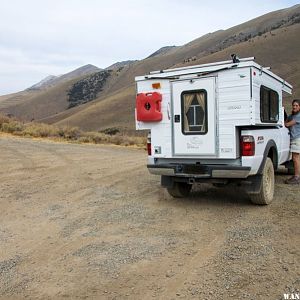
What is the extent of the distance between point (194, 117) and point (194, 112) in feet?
0.30

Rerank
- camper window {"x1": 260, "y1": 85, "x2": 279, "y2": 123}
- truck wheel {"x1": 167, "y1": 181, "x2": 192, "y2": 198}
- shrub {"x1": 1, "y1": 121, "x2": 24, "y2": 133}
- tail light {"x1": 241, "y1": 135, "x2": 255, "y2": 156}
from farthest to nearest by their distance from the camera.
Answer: shrub {"x1": 1, "y1": 121, "x2": 24, "y2": 133} → truck wheel {"x1": 167, "y1": 181, "x2": 192, "y2": 198} → camper window {"x1": 260, "y1": 85, "x2": 279, "y2": 123} → tail light {"x1": 241, "y1": 135, "x2": 255, "y2": 156}

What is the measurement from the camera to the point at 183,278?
4797 mm

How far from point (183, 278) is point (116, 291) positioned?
2.53 feet

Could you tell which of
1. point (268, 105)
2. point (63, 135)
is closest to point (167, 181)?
point (268, 105)

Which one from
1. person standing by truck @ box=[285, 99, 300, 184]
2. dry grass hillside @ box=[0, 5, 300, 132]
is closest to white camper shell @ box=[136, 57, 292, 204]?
person standing by truck @ box=[285, 99, 300, 184]

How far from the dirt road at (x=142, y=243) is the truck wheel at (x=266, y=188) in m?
0.18

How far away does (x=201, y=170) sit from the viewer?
25.5 feet

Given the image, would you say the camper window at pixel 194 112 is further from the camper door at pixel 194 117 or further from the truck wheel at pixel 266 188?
the truck wheel at pixel 266 188

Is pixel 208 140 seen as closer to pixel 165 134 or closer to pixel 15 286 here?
pixel 165 134

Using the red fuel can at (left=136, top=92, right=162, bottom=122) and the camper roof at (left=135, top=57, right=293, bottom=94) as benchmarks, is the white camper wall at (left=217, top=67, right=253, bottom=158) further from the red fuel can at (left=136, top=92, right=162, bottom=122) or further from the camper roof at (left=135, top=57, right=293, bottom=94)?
the red fuel can at (left=136, top=92, right=162, bottom=122)

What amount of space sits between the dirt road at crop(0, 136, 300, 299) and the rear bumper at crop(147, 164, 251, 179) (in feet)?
2.15

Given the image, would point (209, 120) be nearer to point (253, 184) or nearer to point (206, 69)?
point (206, 69)

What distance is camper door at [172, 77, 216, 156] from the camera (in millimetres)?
7652

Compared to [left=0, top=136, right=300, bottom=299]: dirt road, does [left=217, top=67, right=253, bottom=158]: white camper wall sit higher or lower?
higher
